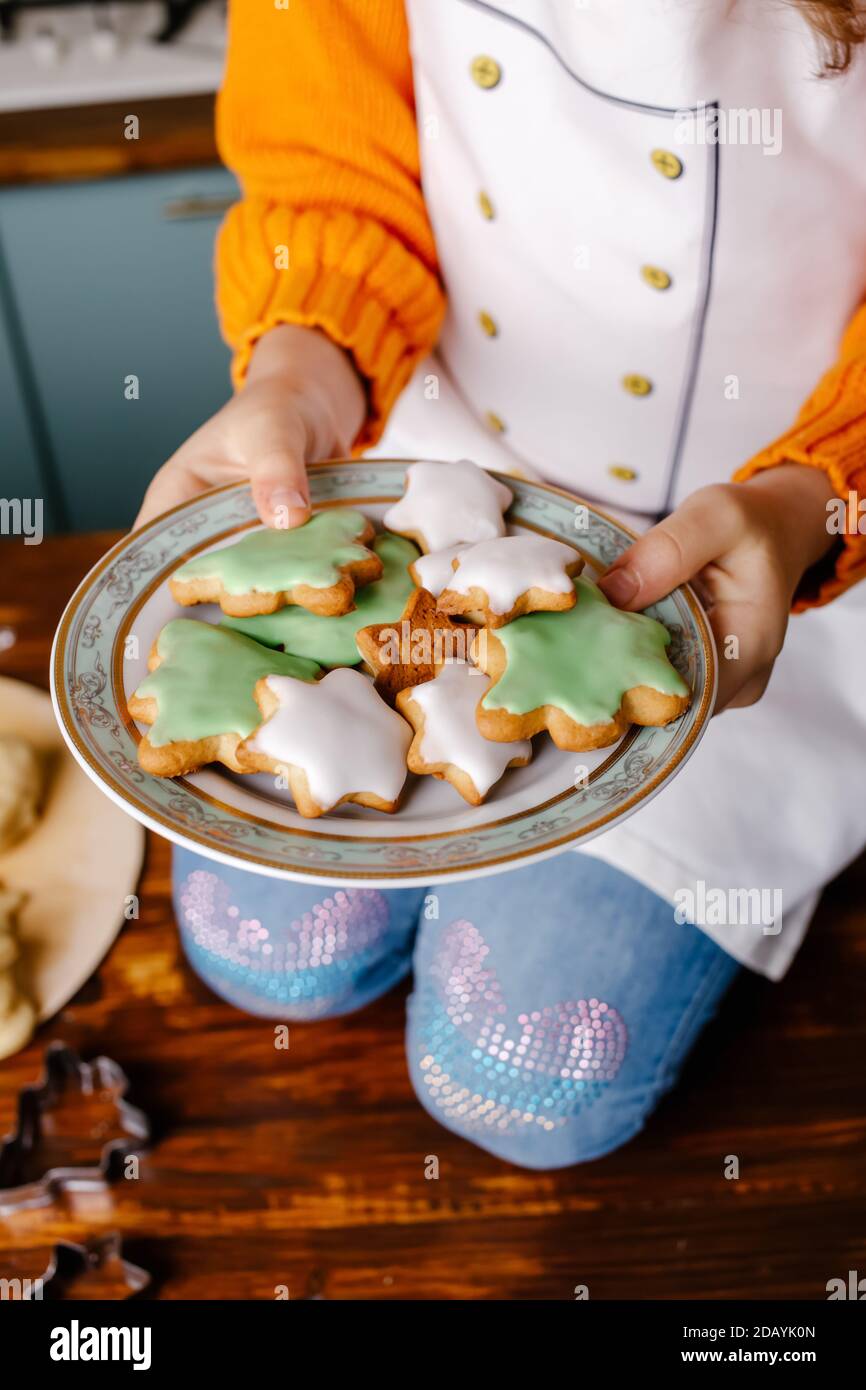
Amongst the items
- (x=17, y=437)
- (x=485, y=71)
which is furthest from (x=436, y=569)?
(x=17, y=437)

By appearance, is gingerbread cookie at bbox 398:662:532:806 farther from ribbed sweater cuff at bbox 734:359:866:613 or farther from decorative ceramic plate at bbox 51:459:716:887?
ribbed sweater cuff at bbox 734:359:866:613

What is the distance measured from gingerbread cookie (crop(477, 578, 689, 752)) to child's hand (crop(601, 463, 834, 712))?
5cm

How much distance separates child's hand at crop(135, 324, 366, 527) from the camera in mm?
829

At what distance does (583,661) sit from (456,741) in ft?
0.32

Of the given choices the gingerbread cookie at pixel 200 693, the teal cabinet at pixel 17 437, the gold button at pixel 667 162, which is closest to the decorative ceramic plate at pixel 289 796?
the gingerbread cookie at pixel 200 693

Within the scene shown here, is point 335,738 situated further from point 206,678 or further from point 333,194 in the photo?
point 333,194

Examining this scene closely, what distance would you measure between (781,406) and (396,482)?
13.5 inches

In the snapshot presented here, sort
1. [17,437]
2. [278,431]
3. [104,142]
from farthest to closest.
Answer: [17,437] < [104,142] < [278,431]

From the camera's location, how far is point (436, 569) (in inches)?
31.3

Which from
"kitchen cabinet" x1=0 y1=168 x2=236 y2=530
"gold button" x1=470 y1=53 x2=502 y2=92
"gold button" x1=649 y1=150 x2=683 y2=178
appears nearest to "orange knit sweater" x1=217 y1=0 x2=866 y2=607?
"gold button" x1=470 y1=53 x2=502 y2=92

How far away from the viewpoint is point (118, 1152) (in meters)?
0.95

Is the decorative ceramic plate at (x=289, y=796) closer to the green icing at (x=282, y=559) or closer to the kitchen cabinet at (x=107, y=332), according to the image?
the green icing at (x=282, y=559)

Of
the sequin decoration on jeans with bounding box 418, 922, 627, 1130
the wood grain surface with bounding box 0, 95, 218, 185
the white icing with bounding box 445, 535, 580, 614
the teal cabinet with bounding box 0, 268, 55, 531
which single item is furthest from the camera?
the teal cabinet with bounding box 0, 268, 55, 531
